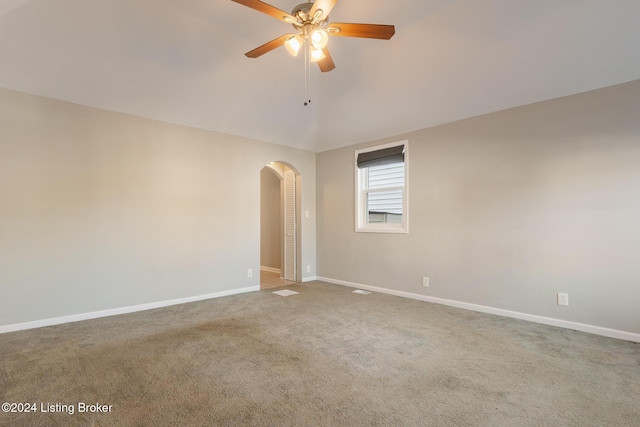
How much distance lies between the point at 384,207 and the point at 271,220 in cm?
293

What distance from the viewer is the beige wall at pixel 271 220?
21.6 feet

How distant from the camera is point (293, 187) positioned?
224 inches

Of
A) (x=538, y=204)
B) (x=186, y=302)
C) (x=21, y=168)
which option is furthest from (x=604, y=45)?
(x=21, y=168)

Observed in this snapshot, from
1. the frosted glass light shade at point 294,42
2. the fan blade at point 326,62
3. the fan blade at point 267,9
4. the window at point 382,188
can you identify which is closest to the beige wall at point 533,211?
the window at point 382,188

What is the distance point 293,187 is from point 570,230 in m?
4.17

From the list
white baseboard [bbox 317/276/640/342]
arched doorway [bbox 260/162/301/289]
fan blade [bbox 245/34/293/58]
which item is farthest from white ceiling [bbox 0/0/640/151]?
white baseboard [bbox 317/276/640/342]

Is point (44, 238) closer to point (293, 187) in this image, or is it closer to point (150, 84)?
point (150, 84)

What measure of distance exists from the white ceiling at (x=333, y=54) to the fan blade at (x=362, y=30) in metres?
0.66

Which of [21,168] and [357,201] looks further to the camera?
[357,201]

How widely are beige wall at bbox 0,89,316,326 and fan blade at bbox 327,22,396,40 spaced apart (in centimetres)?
285

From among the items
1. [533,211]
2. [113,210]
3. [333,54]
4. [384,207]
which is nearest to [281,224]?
[384,207]

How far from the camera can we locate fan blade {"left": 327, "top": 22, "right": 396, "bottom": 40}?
2031mm

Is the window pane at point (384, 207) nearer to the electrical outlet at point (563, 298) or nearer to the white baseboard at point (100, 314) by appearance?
the electrical outlet at point (563, 298)

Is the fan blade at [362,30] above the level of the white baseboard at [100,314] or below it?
above
